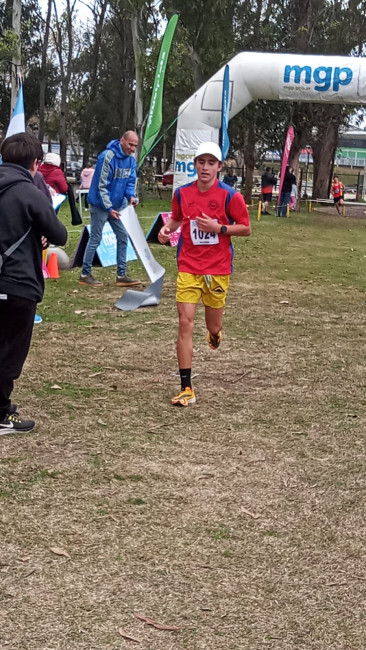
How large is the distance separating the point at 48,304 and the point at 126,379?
327cm

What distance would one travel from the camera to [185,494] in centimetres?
429

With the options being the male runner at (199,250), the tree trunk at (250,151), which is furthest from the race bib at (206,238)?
the tree trunk at (250,151)

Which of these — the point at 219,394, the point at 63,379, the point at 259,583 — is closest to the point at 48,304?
the point at 63,379

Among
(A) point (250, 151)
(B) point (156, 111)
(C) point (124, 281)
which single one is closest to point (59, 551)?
(C) point (124, 281)

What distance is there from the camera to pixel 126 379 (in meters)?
6.47

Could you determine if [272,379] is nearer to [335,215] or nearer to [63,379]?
[63,379]

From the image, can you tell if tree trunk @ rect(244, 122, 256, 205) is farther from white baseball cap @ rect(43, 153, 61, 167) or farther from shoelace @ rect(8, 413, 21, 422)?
shoelace @ rect(8, 413, 21, 422)

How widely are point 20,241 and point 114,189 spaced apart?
569 centimetres

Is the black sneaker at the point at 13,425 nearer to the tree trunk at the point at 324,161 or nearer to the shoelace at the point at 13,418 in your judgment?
the shoelace at the point at 13,418

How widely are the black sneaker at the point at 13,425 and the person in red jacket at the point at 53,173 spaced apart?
20.0 ft

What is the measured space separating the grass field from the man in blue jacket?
237cm

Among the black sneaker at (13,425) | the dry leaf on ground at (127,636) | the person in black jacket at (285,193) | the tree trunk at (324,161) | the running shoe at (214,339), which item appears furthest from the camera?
the tree trunk at (324,161)

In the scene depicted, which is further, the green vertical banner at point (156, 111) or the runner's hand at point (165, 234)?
the green vertical banner at point (156, 111)

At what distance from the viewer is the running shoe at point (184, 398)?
582 centimetres
